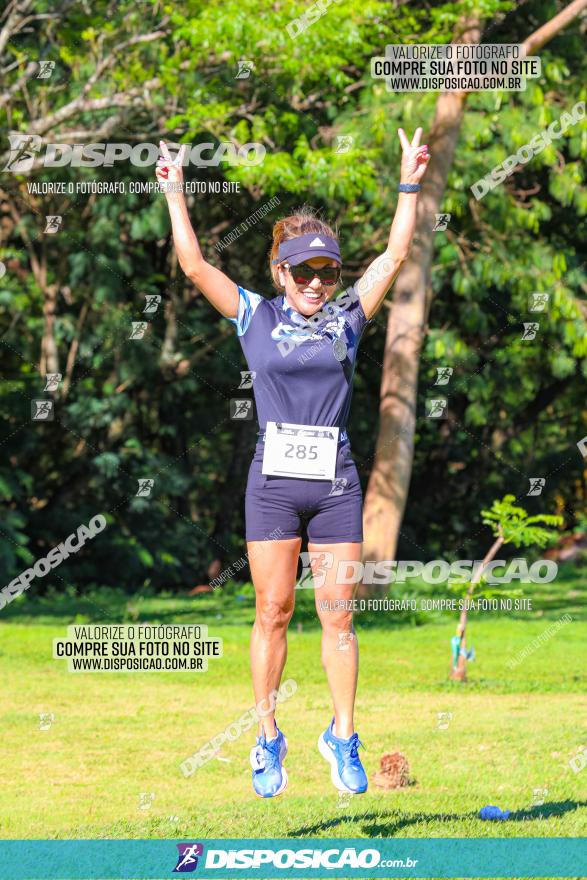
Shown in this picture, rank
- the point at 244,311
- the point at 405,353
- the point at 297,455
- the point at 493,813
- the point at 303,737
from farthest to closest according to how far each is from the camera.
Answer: the point at 405,353 → the point at 303,737 → the point at 493,813 → the point at 244,311 → the point at 297,455

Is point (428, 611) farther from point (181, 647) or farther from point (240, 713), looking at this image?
point (240, 713)

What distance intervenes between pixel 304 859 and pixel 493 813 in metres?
1.44

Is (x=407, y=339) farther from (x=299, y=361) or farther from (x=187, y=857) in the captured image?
(x=187, y=857)

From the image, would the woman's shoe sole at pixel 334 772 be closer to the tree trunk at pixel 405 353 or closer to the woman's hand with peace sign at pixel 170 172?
the woman's hand with peace sign at pixel 170 172

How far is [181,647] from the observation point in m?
12.6

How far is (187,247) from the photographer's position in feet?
18.3

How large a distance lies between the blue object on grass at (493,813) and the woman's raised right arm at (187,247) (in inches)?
112

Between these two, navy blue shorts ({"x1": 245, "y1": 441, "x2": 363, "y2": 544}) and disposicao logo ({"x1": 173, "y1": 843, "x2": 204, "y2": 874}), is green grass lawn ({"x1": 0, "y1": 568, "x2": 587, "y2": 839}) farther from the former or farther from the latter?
navy blue shorts ({"x1": 245, "y1": 441, "x2": 363, "y2": 544})

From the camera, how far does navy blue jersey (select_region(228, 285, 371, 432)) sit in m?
5.52

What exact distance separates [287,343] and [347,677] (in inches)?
55.4

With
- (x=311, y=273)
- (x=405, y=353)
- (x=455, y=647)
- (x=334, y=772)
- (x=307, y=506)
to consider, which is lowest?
(x=455, y=647)

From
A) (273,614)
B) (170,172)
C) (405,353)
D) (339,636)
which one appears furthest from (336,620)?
(405,353)

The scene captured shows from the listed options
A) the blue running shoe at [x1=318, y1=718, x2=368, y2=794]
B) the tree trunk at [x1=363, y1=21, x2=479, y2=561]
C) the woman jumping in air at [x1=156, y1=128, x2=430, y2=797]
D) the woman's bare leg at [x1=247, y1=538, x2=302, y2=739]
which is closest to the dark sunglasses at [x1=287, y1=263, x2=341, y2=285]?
the woman jumping in air at [x1=156, y1=128, x2=430, y2=797]

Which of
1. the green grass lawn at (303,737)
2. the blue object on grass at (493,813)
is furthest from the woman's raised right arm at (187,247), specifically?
the blue object on grass at (493,813)
